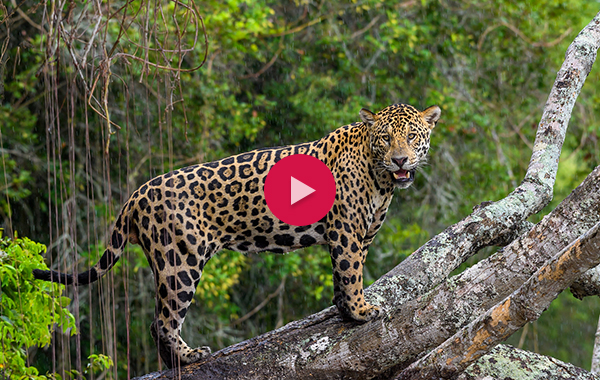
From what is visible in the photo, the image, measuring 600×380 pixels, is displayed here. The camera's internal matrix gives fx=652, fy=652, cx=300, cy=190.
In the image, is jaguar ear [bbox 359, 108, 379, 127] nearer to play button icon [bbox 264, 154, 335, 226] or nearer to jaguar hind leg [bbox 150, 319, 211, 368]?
play button icon [bbox 264, 154, 335, 226]

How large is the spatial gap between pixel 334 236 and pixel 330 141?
682 millimetres

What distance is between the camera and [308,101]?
9.79 meters

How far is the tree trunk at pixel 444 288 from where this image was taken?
3545 mm

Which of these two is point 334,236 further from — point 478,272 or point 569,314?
point 569,314

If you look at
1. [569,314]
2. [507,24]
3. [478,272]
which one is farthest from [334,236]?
[569,314]

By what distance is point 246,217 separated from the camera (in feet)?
13.5

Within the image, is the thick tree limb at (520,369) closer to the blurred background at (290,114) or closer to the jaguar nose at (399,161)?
the jaguar nose at (399,161)

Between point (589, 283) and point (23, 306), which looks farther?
point (589, 283)

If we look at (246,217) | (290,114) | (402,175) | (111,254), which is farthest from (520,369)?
(290,114)

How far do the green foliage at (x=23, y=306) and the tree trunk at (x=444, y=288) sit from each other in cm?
74

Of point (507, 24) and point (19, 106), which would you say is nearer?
point (19, 106)

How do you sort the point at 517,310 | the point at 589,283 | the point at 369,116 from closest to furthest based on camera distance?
the point at 517,310
the point at 369,116
the point at 589,283

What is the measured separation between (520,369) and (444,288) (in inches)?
41.2

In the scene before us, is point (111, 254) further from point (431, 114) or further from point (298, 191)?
point (431, 114)
